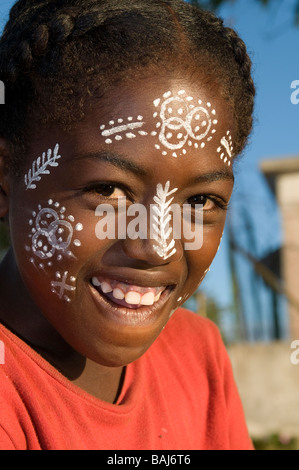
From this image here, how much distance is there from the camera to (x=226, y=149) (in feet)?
A: 5.91

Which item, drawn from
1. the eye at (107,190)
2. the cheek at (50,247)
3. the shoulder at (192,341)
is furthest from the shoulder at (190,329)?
the eye at (107,190)

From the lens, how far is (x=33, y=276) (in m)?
1.72

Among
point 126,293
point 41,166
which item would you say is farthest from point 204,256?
point 41,166

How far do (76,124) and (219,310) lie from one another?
4575 millimetres

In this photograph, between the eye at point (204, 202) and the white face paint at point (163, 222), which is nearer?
the white face paint at point (163, 222)

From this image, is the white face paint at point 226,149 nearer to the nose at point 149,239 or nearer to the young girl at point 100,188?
the young girl at point 100,188

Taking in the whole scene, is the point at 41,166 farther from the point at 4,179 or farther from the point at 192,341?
the point at 192,341

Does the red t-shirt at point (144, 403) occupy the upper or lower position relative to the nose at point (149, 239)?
lower

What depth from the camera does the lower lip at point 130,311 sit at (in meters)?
1.67

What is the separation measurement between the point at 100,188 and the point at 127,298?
0.98 feet

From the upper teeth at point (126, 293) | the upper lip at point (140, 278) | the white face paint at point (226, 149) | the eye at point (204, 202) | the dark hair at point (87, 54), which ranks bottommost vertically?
the upper teeth at point (126, 293)

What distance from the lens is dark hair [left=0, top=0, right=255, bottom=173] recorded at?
1636mm
